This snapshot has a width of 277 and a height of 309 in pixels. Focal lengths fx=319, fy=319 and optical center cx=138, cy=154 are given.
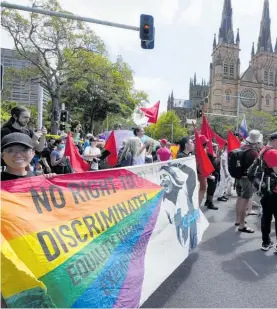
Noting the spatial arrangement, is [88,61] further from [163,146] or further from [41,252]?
[41,252]

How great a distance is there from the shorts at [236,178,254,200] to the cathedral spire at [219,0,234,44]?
92306 mm

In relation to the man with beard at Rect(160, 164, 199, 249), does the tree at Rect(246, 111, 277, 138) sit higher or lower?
higher

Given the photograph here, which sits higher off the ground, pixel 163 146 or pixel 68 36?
pixel 68 36

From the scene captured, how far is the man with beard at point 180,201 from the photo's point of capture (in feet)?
12.2

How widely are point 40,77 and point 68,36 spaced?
15.4 feet

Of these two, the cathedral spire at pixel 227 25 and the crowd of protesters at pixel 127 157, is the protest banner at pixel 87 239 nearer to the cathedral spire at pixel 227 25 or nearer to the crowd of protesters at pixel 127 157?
the crowd of protesters at pixel 127 157

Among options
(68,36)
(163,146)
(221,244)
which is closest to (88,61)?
(68,36)

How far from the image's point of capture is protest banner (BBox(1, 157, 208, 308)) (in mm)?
1992

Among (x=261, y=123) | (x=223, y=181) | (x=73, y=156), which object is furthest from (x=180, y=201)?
(x=261, y=123)

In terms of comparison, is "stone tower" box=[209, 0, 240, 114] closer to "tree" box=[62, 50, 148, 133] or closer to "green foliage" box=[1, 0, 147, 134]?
"tree" box=[62, 50, 148, 133]

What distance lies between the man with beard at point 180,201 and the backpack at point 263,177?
104cm

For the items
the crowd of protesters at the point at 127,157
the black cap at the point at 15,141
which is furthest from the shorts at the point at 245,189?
the black cap at the point at 15,141

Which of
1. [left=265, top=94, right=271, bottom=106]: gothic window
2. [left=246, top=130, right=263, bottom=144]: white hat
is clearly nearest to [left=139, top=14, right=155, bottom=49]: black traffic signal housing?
[left=246, top=130, right=263, bottom=144]: white hat

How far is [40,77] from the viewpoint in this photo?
2847 centimetres
